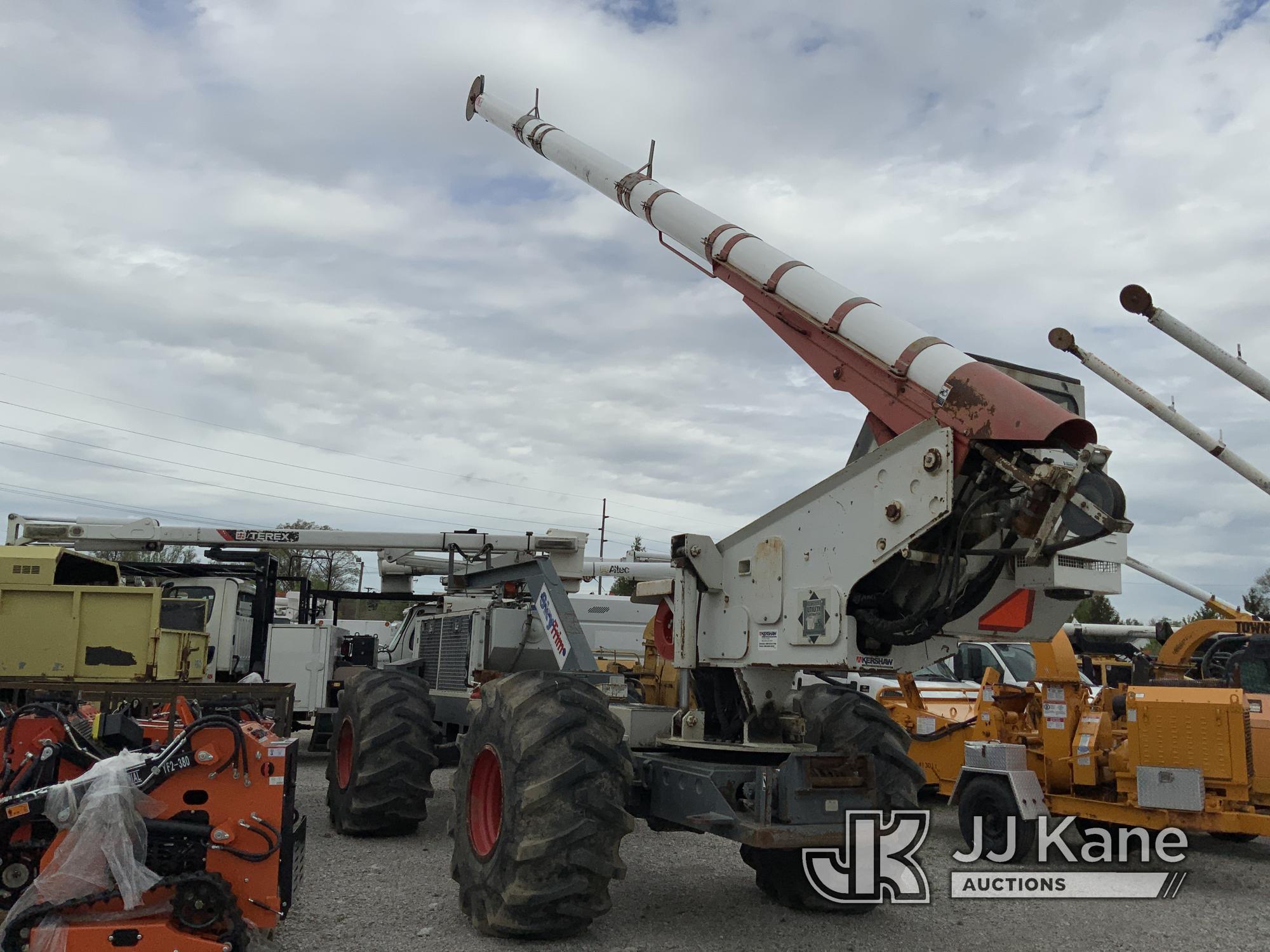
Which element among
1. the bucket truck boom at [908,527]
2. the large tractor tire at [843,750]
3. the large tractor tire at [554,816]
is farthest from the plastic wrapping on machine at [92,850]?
the large tractor tire at [843,750]

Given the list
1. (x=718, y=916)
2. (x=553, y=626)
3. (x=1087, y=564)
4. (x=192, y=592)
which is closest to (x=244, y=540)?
(x=192, y=592)

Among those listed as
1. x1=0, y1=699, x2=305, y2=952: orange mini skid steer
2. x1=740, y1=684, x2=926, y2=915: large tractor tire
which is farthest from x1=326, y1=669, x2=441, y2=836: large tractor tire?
x1=0, y1=699, x2=305, y2=952: orange mini skid steer

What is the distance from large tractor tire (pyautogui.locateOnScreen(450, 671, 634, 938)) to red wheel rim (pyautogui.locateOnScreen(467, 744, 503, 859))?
230 mm

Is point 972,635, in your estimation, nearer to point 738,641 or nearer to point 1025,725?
point 738,641

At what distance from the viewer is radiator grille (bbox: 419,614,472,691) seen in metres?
10.0

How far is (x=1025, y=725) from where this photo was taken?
10266mm

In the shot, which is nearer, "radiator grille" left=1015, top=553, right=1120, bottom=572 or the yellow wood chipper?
"radiator grille" left=1015, top=553, right=1120, bottom=572

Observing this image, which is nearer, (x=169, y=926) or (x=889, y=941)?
(x=169, y=926)

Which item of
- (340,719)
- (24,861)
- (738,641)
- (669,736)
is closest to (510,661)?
(340,719)

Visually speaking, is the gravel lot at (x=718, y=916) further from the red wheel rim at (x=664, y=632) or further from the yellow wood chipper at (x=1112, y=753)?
the red wheel rim at (x=664, y=632)

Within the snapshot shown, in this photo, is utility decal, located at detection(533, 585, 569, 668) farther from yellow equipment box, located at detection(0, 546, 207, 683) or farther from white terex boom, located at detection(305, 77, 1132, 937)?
yellow equipment box, located at detection(0, 546, 207, 683)

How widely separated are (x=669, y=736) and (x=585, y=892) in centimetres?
141

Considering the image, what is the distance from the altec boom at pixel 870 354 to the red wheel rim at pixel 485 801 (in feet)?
10.3

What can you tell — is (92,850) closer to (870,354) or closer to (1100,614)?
(870,354)
